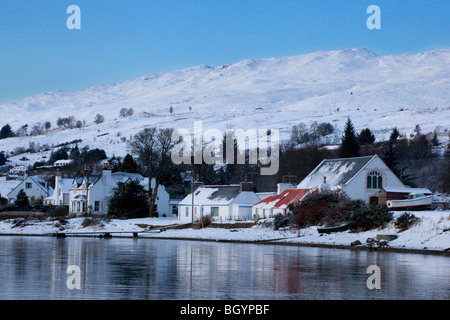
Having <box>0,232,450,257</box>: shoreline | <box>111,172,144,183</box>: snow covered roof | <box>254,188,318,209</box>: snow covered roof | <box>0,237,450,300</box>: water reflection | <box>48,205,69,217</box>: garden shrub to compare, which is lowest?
<box>0,232,450,257</box>: shoreline

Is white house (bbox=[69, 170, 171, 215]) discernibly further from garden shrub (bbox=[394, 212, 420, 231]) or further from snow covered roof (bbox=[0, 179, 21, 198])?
garden shrub (bbox=[394, 212, 420, 231])

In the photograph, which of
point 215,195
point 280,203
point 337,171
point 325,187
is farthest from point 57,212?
point 325,187

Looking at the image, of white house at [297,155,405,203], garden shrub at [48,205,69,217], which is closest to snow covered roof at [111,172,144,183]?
garden shrub at [48,205,69,217]

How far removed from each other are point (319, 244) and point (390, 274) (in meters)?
23.1

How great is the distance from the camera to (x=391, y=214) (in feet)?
176

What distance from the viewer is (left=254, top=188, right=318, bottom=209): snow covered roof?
6812 cm

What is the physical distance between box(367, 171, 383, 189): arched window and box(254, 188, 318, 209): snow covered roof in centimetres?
572

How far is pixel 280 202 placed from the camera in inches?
2778

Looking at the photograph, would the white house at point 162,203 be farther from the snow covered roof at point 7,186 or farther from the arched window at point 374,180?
the snow covered roof at point 7,186

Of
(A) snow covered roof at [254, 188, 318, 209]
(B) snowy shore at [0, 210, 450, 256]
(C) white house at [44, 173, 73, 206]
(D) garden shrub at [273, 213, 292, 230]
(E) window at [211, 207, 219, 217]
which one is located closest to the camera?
(B) snowy shore at [0, 210, 450, 256]

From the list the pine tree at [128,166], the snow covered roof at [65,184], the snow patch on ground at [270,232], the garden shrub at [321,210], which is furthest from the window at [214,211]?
the snow covered roof at [65,184]

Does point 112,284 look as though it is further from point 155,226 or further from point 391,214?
point 155,226

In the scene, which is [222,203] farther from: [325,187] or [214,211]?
[325,187]
